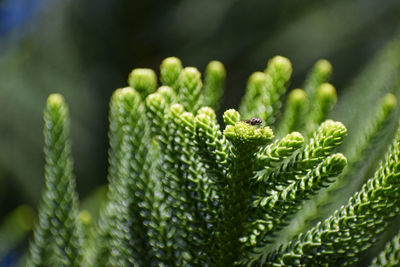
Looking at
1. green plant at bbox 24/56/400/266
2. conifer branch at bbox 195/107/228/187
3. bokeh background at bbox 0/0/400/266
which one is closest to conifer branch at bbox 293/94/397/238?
green plant at bbox 24/56/400/266

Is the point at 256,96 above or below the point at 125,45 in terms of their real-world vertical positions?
below

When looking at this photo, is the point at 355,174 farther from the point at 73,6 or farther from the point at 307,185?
the point at 73,6

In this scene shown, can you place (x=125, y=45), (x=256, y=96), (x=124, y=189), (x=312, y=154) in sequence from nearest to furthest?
(x=312, y=154) → (x=124, y=189) → (x=256, y=96) → (x=125, y=45)

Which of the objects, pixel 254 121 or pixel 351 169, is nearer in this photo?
pixel 254 121

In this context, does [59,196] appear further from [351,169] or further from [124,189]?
[351,169]

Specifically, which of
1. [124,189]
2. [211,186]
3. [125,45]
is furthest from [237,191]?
[125,45]

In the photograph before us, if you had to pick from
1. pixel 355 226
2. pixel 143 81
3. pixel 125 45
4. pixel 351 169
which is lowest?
pixel 355 226

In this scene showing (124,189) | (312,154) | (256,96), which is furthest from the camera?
(256,96)
